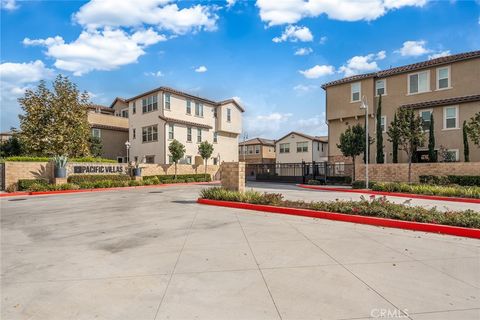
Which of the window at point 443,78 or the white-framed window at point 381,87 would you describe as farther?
the white-framed window at point 381,87

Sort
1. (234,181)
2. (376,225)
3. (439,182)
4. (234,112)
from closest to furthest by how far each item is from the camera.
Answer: (376,225) → (234,181) → (439,182) → (234,112)

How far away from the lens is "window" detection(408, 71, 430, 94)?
24734 mm

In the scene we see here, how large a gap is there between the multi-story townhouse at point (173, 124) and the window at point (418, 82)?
22.2m

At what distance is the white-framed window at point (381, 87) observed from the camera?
26.8 metres

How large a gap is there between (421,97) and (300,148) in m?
21.6

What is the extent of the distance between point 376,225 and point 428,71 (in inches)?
876

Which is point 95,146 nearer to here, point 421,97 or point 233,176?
point 233,176

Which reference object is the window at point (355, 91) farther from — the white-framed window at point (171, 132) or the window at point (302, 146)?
the white-framed window at point (171, 132)

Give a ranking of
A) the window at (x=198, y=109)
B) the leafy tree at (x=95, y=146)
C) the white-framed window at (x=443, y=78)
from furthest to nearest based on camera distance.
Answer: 1. the window at (x=198, y=109)
2. the leafy tree at (x=95, y=146)
3. the white-framed window at (x=443, y=78)

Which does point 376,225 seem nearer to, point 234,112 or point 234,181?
point 234,181

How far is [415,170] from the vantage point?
2094 centimetres

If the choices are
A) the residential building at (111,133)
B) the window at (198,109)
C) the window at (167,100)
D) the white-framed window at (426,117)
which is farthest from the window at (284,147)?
the residential building at (111,133)

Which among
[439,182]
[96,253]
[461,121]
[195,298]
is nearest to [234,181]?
[96,253]

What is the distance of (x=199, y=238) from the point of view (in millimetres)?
7117
